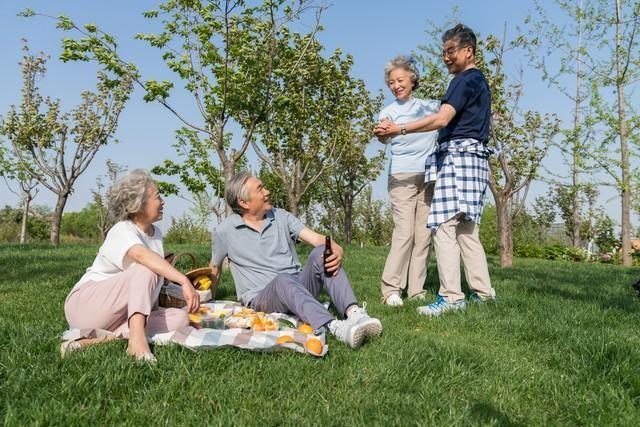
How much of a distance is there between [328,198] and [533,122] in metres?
15.9

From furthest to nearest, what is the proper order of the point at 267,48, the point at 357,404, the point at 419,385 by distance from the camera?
1. the point at 267,48
2. the point at 419,385
3. the point at 357,404

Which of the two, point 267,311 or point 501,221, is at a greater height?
point 501,221

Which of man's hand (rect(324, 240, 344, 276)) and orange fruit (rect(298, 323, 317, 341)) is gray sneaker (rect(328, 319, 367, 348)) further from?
man's hand (rect(324, 240, 344, 276))

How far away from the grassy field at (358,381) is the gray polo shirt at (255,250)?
101 centimetres

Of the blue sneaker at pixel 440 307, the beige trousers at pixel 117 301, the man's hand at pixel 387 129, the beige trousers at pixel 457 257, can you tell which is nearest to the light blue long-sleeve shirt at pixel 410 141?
the beige trousers at pixel 457 257

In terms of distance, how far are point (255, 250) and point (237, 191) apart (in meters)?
0.50

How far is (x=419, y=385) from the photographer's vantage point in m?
2.55

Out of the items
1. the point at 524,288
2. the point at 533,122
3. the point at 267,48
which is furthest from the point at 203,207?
the point at 524,288

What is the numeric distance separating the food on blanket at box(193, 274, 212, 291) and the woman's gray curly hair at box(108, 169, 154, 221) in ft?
3.56

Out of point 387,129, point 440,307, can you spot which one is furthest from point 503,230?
point 387,129

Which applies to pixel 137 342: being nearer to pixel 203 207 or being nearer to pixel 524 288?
pixel 524 288

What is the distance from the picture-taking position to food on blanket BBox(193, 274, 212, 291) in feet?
14.0

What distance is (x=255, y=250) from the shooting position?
13.5ft

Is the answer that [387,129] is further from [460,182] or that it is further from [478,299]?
[478,299]
